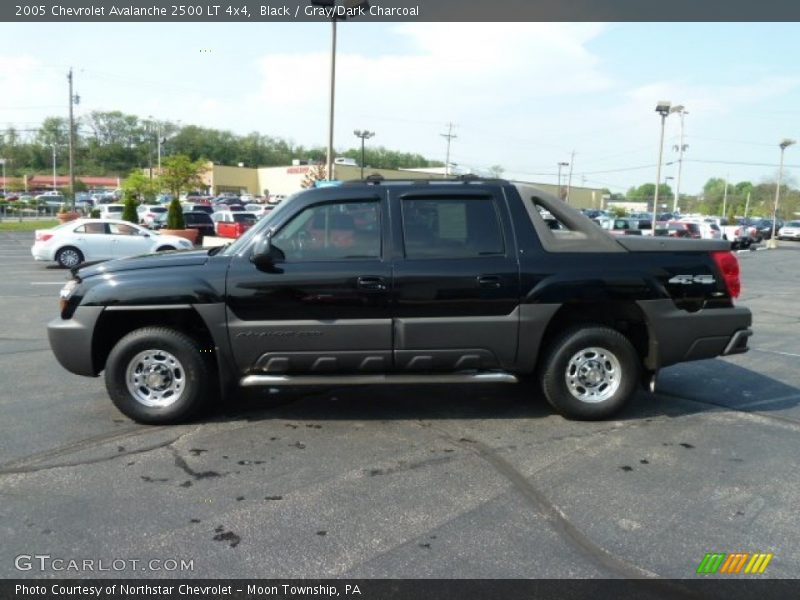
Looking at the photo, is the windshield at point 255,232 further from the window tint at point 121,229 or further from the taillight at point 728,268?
the window tint at point 121,229

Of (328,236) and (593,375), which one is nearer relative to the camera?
(328,236)

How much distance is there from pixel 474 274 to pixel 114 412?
3.23 metres

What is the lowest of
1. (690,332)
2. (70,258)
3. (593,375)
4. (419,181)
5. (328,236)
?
(70,258)

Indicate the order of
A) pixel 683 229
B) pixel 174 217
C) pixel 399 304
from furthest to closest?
pixel 683 229 → pixel 174 217 → pixel 399 304

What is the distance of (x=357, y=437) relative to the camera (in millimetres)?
4703

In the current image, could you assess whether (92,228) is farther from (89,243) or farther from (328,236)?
(328,236)

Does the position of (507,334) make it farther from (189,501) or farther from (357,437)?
(189,501)

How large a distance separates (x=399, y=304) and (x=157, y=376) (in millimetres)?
2012

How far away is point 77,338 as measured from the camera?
483 cm

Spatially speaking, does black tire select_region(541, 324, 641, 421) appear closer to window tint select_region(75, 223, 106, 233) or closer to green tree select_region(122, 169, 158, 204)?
window tint select_region(75, 223, 106, 233)

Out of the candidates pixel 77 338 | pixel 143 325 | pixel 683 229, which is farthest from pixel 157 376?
pixel 683 229

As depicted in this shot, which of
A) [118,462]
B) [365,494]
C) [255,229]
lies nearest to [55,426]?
Result: [118,462]

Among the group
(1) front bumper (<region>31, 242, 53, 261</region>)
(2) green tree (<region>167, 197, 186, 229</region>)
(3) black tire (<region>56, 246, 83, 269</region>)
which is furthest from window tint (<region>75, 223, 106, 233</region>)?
(2) green tree (<region>167, 197, 186, 229</region>)

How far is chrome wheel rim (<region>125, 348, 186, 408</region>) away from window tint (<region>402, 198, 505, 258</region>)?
2067 millimetres
